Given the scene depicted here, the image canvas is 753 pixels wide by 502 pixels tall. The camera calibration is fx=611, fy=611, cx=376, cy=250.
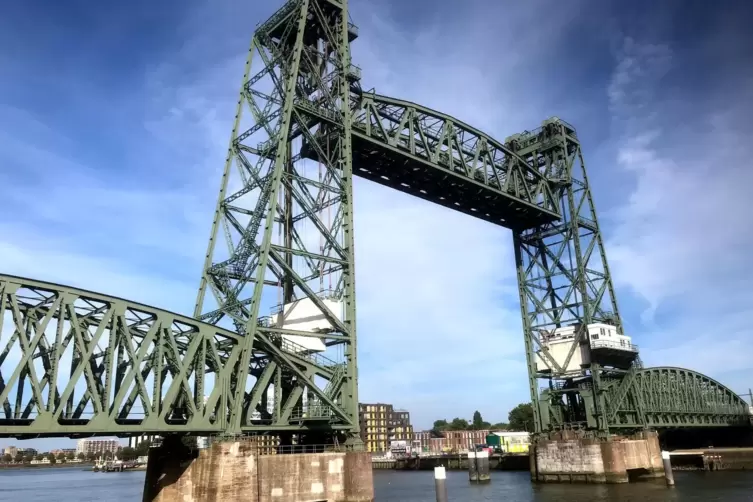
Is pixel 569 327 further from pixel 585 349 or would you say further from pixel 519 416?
pixel 519 416

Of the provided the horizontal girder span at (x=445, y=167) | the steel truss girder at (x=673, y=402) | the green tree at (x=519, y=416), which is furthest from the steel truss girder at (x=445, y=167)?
the green tree at (x=519, y=416)

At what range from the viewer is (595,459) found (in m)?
44.0

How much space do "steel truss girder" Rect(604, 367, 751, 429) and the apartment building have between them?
87683 millimetres

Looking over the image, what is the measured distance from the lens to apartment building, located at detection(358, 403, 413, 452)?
151000 millimetres

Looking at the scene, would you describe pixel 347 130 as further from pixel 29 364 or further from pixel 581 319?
pixel 581 319

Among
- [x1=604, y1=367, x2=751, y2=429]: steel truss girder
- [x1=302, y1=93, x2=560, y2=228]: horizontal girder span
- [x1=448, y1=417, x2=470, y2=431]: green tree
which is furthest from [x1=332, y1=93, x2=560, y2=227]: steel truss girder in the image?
[x1=448, y1=417, x2=470, y2=431]: green tree

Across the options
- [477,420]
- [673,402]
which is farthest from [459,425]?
[673,402]

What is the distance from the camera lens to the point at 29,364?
21.0 metres

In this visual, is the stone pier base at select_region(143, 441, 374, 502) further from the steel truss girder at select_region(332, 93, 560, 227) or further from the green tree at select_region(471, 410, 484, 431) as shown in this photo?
the green tree at select_region(471, 410, 484, 431)

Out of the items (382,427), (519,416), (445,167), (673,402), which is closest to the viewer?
(445,167)

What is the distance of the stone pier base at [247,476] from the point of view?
977 inches

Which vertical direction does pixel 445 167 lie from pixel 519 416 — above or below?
above

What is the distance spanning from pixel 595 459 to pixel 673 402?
19226 millimetres

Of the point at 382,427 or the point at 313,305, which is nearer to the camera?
the point at 313,305
